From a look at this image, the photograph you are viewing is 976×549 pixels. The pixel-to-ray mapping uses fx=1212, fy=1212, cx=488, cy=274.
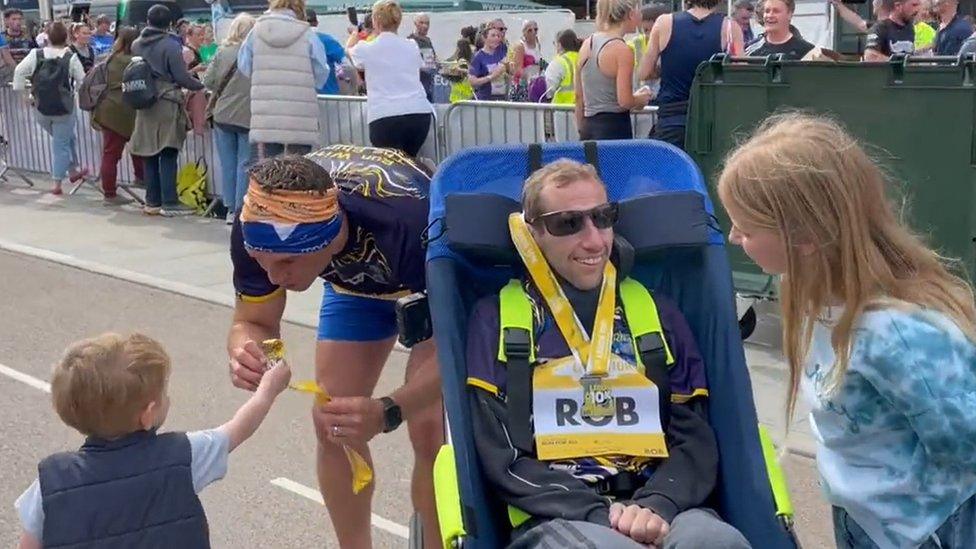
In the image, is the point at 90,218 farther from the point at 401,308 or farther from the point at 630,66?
the point at 401,308

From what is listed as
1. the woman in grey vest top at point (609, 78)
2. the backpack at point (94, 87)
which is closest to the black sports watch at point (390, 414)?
the woman in grey vest top at point (609, 78)

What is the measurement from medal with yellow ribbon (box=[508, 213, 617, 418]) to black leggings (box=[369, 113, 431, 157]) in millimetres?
6259

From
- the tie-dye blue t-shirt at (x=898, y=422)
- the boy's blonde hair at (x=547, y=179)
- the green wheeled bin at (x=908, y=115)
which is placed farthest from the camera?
the green wheeled bin at (x=908, y=115)

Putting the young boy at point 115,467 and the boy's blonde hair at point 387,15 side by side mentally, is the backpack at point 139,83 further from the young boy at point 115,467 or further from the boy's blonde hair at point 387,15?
the young boy at point 115,467

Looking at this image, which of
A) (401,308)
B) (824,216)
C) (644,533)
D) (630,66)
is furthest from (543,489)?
(630,66)

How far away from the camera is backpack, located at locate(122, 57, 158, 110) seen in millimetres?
10352

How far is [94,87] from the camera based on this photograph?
36.3 feet

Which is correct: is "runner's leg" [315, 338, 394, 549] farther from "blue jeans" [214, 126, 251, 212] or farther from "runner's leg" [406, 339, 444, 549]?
"blue jeans" [214, 126, 251, 212]

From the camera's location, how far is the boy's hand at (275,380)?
305 centimetres

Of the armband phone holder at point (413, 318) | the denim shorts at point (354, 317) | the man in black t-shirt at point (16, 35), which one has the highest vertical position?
the man in black t-shirt at point (16, 35)

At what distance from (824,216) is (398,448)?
307 centimetres

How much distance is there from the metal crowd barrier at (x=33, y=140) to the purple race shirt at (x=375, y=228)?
8097 mm

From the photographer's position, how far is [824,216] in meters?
2.30

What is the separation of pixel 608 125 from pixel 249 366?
4843mm
